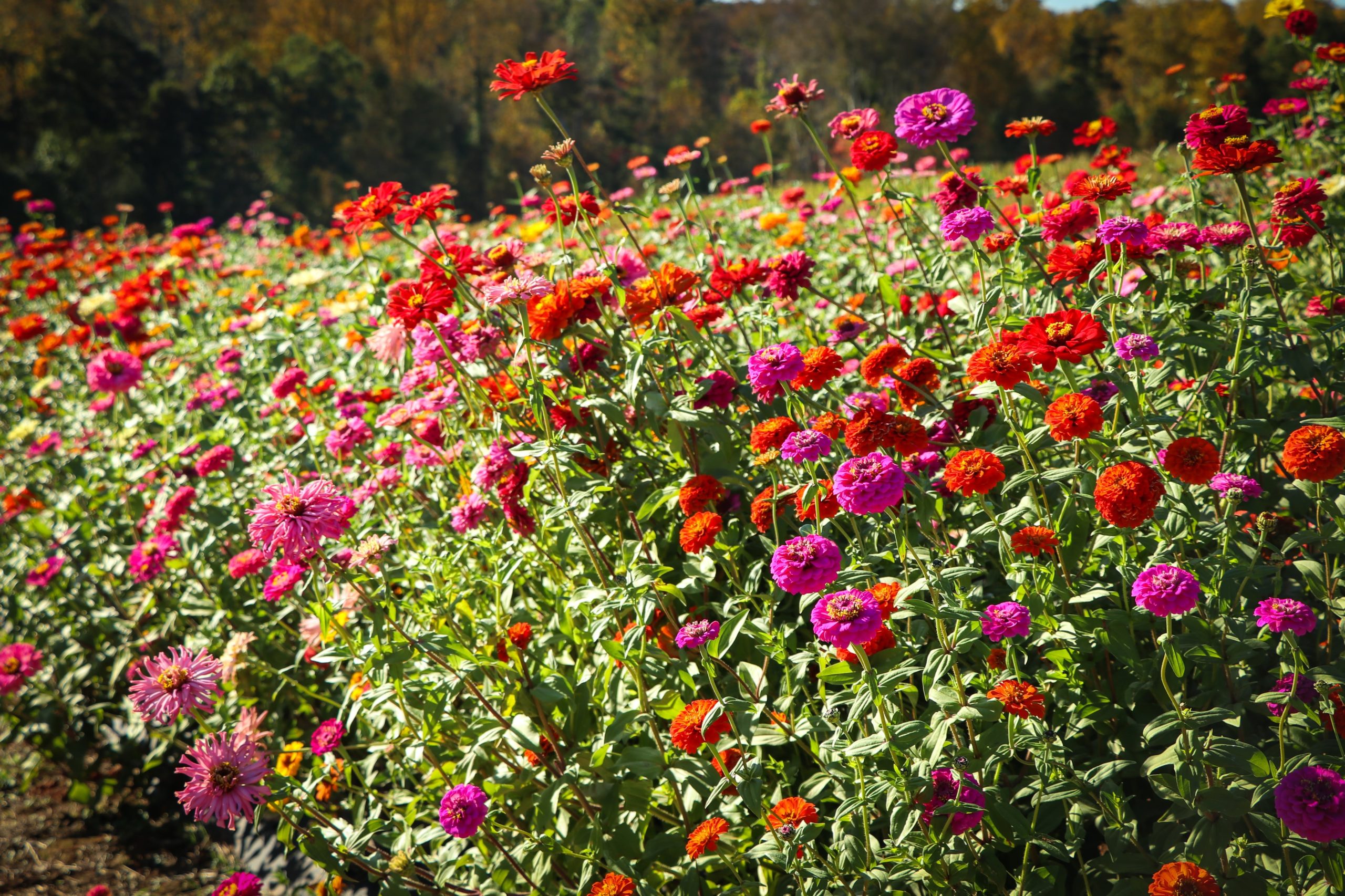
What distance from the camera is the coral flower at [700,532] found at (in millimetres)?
1807

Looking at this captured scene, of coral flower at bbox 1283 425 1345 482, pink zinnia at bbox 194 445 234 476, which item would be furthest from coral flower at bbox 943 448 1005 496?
pink zinnia at bbox 194 445 234 476

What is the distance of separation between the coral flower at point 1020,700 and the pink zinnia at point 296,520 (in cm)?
144

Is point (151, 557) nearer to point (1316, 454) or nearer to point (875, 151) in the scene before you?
point (875, 151)

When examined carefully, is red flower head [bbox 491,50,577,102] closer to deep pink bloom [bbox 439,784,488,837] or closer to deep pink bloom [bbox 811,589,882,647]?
deep pink bloom [bbox 811,589,882,647]

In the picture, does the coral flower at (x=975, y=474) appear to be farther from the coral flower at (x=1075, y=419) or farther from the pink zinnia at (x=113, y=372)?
the pink zinnia at (x=113, y=372)

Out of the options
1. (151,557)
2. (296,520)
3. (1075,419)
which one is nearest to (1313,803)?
(1075,419)

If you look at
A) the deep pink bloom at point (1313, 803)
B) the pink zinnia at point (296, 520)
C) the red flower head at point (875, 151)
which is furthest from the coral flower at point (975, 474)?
the pink zinnia at point (296, 520)

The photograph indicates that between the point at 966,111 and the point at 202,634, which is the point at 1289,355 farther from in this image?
the point at 202,634

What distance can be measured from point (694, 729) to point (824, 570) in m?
0.47

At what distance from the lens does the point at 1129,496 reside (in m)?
1.41

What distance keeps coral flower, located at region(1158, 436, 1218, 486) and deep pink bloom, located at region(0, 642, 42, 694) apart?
406cm

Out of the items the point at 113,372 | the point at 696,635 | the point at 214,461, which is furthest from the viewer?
the point at 113,372

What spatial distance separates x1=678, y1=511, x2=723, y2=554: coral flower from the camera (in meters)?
1.81

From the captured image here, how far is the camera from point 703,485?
1956mm
